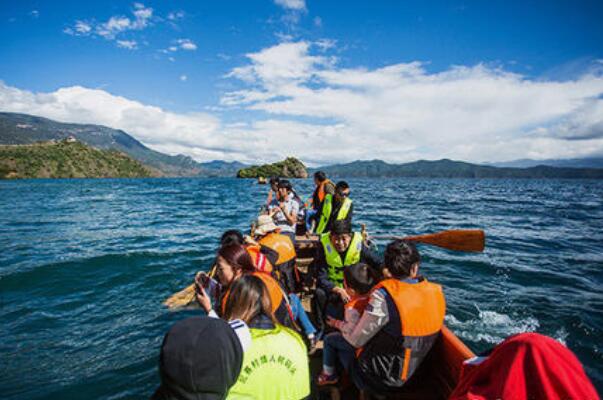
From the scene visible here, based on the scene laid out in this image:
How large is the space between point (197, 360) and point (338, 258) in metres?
3.56

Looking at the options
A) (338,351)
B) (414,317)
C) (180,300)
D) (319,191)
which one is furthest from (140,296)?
(414,317)

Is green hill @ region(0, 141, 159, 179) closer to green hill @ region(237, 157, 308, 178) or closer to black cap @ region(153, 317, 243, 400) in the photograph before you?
green hill @ region(237, 157, 308, 178)

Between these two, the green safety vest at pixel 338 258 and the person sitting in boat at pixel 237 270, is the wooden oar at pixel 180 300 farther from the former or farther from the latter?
the person sitting in boat at pixel 237 270

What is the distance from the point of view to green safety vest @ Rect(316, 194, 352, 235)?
7.84 metres

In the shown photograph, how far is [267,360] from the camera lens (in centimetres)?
202

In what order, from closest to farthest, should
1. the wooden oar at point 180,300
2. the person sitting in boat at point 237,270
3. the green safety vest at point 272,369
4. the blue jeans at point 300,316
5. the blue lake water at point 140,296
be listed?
the green safety vest at point 272,369 < the person sitting in boat at point 237,270 < the blue jeans at point 300,316 < the blue lake water at point 140,296 < the wooden oar at point 180,300

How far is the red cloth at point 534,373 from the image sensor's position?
1277 mm

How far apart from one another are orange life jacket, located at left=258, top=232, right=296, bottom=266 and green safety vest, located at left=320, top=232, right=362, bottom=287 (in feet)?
2.55

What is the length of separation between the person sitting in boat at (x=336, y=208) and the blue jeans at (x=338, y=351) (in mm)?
4395

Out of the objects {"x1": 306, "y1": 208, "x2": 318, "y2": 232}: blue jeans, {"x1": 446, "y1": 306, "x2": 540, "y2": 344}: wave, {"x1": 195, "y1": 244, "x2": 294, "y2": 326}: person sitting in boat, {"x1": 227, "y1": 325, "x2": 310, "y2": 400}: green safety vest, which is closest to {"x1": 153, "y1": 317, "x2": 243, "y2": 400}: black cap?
{"x1": 227, "y1": 325, "x2": 310, "y2": 400}: green safety vest

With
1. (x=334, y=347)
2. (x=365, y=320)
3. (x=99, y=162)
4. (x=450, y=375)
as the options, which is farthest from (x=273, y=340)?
(x=99, y=162)

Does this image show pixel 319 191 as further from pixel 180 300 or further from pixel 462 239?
pixel 180 300

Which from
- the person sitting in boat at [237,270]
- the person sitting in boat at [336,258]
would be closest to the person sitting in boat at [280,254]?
the person sitting in boat at [336,258]

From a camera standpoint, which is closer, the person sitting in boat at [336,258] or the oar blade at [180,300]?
the person sitting in boat at [336,258]
